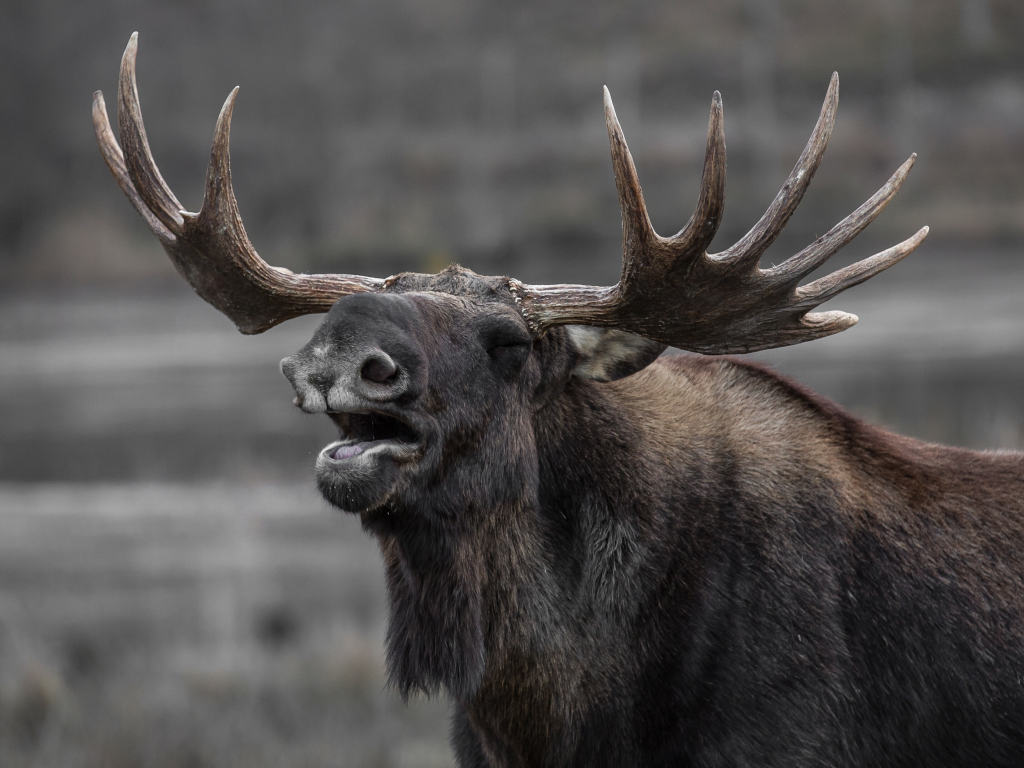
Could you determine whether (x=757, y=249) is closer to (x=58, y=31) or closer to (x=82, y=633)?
(x=82, y=633)

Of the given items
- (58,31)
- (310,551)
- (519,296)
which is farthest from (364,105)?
(519,296)

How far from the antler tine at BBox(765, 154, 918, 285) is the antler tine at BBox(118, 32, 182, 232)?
2.07 metres

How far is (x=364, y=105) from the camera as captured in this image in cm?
3053

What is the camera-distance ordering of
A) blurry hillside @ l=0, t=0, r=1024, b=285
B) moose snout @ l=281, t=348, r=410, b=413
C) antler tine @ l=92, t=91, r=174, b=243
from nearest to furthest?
moose snout @ l=281, t=348, r=410, b=413, antler tine @ l=92, t=91, r=174, b=243, blurry hillside @ l=0, t=0, r=1024, b=285

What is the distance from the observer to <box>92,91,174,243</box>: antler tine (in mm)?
4086

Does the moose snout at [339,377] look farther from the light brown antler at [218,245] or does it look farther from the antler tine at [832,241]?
the antler tine at [832,241]

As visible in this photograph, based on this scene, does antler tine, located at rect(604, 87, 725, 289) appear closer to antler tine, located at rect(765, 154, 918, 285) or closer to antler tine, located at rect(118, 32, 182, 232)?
antler tine, located at rect(765, 154, 918, 285)

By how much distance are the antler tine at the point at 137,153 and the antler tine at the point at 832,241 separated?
207 cm


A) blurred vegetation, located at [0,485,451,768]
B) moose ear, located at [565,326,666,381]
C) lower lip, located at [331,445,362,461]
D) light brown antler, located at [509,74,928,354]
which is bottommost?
blurred vegetation, located at [0,485,451,768]

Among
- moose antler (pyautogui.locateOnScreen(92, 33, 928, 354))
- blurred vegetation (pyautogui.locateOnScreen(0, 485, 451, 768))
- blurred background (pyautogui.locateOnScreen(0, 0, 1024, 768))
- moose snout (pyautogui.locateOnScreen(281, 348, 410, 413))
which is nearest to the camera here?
moose snout (pyautogui.locateOnScreen(281, 348, 410, 413))

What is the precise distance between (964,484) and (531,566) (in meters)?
1.44

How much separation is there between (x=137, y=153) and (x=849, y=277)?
2.41 m

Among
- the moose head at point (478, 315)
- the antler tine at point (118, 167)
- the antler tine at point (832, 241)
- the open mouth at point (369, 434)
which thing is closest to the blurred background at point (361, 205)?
the antler tine at point (118, 167)

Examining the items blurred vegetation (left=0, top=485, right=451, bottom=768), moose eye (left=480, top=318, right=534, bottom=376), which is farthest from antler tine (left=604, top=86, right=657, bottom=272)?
blurred vegetation (left=0, top=485, right=451, bottom=768)
